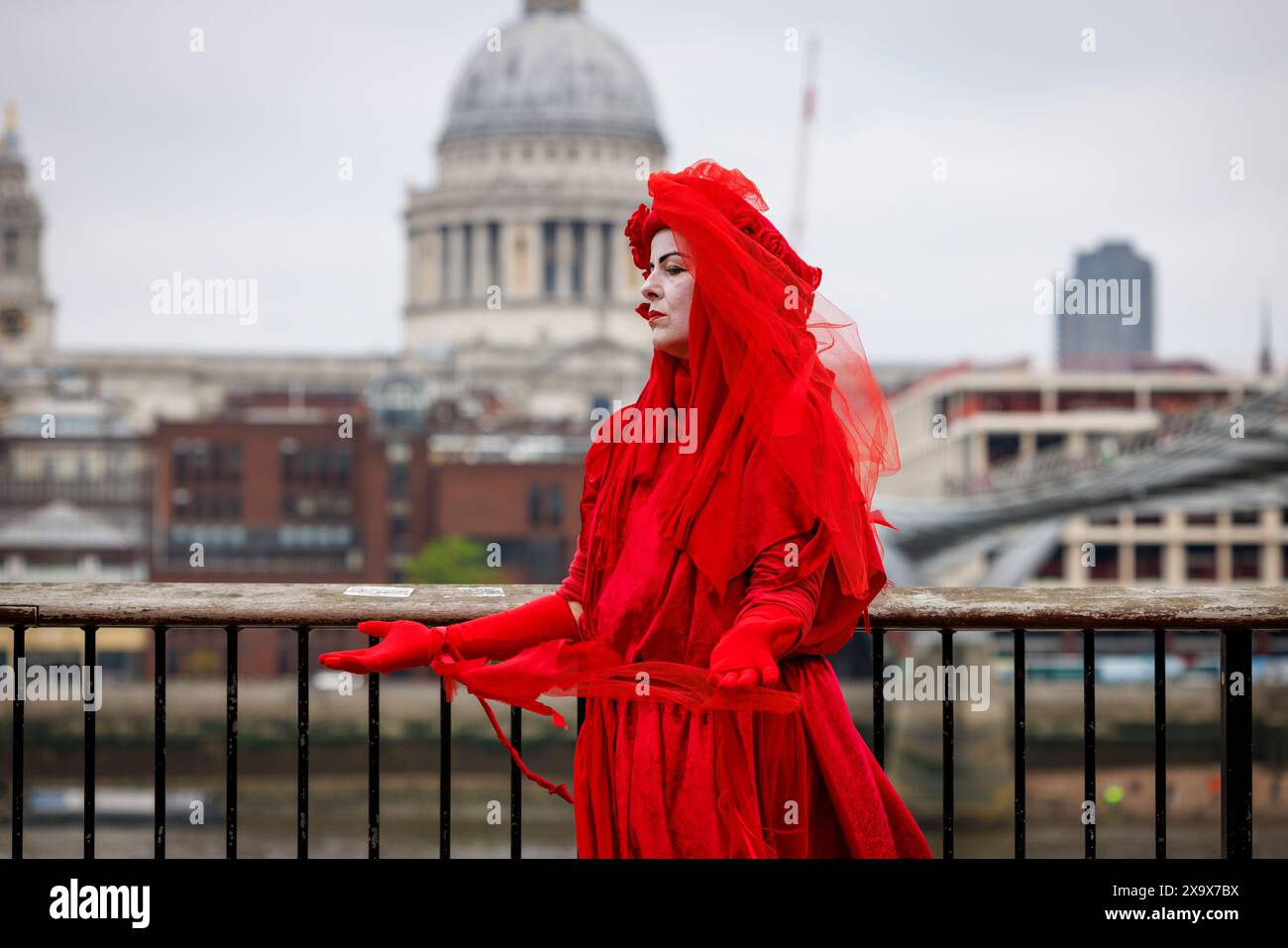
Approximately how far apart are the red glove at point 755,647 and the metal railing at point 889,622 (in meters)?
0.70

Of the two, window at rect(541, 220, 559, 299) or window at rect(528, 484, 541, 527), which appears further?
window at rect(541, 220, 559, 299)

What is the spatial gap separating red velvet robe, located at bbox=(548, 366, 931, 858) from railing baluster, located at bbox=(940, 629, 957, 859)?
0.42 metres

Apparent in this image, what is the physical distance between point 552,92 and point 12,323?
23993mm

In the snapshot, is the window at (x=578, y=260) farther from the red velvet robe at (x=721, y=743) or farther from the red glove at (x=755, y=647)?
the red glove at (x=755, y=647)

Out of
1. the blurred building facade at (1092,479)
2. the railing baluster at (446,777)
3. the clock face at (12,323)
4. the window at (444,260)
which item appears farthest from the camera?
the clock face at (12,323)

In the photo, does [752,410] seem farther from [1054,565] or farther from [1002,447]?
[1002,447]

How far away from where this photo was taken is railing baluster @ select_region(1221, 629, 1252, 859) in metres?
4.24

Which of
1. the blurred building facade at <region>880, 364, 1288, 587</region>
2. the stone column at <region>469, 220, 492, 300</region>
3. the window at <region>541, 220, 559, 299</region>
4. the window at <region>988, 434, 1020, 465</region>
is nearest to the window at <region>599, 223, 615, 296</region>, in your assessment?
the window at <region>541, 220, 559, 299</region>

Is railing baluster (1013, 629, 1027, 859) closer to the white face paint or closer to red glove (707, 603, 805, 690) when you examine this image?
red glove (707, 603, 805, 690)

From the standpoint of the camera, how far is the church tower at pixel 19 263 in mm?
88000

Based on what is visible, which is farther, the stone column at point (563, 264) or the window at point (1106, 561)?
the stone column at point (563, 264)

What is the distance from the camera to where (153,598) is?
427 centimetres

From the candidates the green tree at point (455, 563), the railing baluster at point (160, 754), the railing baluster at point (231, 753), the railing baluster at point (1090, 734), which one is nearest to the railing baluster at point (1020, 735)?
the railing baluster at point (1090, 734)
